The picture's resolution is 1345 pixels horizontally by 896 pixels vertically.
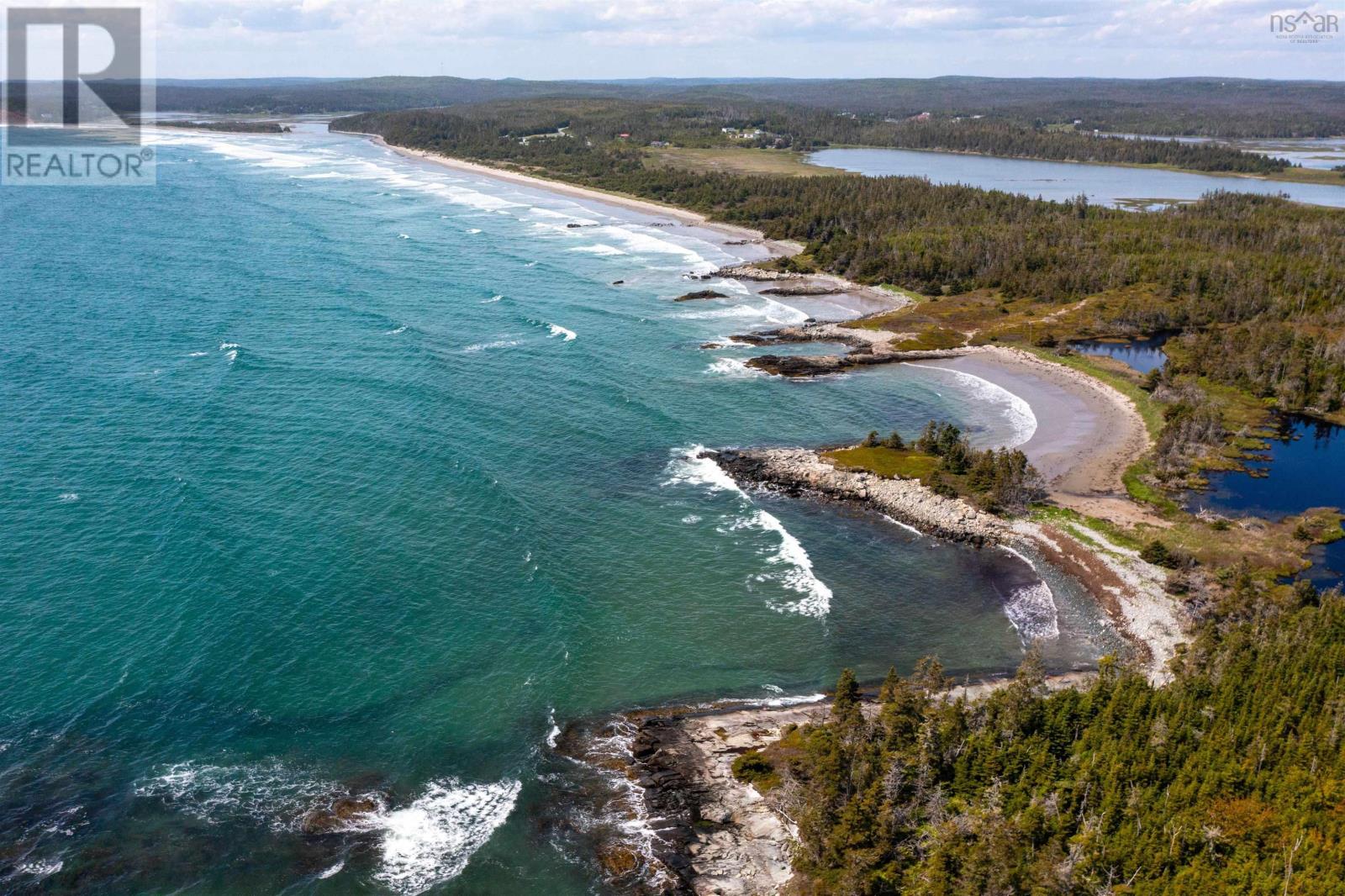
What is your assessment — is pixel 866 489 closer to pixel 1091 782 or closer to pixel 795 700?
pixel 795 700

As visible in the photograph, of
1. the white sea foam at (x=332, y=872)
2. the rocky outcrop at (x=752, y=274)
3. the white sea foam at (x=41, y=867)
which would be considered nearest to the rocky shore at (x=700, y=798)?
the white sea foam at (x=332, y=872)

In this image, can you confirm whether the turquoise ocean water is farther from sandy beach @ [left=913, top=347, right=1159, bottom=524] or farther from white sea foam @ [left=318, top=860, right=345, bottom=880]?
sandy beach @ [left=913, top=347, right=1159, bottom=524]

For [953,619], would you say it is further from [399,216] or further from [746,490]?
[399,216]

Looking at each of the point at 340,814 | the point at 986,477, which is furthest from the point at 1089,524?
the point at 340,814

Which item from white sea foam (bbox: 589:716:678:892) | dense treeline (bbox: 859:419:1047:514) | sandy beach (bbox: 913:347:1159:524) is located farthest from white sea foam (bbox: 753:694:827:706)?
sandy beach (bbox: 913:347:1159:524)

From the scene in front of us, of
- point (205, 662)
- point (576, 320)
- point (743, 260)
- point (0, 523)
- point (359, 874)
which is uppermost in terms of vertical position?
point (743, 260)

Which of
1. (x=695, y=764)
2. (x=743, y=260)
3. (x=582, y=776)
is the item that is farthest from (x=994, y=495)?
(x=743, y=260)
